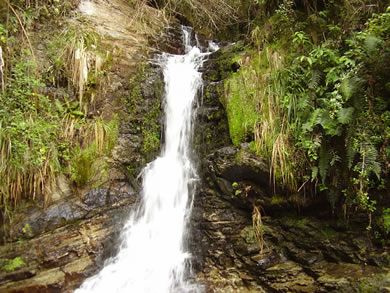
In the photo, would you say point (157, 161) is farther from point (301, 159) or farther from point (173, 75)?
point (301, 159)

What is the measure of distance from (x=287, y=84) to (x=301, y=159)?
1273 mm

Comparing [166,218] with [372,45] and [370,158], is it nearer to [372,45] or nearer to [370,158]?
[370,158]

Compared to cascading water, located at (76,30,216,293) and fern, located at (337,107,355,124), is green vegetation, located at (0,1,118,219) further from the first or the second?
fern, located at (337,107,355,124)

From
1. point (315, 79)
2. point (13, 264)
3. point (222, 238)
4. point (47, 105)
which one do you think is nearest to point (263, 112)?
point (315, 79)

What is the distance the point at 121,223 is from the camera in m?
3.98

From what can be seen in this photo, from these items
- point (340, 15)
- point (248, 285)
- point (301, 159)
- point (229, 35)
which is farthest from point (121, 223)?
point (229, 35)

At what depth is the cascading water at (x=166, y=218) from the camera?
343 centimetres

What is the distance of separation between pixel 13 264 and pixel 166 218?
88.6 inches

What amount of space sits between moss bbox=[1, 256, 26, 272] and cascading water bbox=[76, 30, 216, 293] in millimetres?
902

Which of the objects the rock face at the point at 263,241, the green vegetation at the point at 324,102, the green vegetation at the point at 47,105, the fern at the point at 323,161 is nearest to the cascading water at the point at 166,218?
the rock face at the point at 263,241

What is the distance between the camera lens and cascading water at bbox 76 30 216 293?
11.3 feet

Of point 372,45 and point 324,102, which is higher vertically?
point 372,45

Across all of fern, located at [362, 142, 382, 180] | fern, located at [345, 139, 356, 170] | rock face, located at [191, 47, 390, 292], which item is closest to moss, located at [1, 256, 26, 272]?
rock face, located at [191, 47, 390, 292]

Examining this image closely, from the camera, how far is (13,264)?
10.7ft
